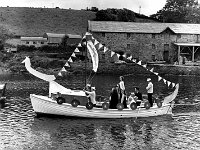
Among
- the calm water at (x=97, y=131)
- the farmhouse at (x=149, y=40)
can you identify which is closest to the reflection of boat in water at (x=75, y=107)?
the calm water at (x=97, y=131)

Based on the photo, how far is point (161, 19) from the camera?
125500 millimetres

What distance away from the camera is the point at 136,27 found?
81438mm

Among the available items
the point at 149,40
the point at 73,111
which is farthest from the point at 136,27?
the point at 73,111

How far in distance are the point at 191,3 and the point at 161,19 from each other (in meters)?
12.2

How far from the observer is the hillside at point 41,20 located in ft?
376

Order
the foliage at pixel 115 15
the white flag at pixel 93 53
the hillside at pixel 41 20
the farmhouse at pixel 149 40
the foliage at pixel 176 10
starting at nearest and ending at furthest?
1. the white flag at pixel 93 53
2. the farmhouse at pixel 149 40
3. the foliage at pixel 115 15
4. the foliage at pixel 176 10
5. the hillside at pixel 41 20

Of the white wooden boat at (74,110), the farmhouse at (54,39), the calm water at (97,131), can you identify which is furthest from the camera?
the farmhouse at (54,39)

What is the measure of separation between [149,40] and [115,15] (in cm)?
2702

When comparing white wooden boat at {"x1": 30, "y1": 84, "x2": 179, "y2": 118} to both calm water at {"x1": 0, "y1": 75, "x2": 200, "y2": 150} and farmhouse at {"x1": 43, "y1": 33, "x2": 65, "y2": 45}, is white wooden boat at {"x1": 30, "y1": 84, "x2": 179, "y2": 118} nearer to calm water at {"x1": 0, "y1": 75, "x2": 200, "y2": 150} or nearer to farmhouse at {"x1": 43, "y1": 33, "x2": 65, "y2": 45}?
calm water at {"x1": 0, "y1": 75, "x2": 200, "y2": 150}

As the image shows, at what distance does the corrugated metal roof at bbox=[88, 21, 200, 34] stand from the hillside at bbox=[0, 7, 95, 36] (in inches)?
1361

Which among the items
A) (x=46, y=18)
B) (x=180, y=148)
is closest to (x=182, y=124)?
(x=180, y=148)

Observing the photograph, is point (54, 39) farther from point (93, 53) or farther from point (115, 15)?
point (93, 53)

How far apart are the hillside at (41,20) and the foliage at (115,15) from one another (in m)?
10.0

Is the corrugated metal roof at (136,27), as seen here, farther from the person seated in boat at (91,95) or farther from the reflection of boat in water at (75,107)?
the person seated in boat at (91,95)
